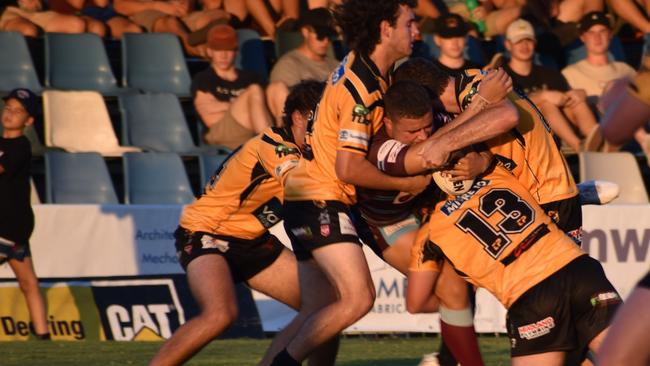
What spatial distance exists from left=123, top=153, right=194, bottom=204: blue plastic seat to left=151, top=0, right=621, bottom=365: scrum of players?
5.07 m

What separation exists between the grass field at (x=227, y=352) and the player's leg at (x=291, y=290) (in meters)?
1.81

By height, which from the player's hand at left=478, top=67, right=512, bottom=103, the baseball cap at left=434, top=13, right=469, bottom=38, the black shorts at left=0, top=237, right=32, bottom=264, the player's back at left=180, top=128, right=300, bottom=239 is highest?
the player's hand at left=478, top=67, right=512, bottom=103

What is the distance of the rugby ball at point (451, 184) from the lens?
6.24 m

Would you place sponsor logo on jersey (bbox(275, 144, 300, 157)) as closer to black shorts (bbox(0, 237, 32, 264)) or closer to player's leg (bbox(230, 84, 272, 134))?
black shorts (bbox(0, 237, 32, 264))

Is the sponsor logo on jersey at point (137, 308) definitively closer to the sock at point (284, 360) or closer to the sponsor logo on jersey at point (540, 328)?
the sock at point (284, 360)

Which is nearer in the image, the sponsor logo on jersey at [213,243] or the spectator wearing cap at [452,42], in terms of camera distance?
the sponsor logo on jersey at [213,243]

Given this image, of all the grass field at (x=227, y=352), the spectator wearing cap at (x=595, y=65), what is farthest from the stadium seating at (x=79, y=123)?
the spectator wearing cap at (x=595, y=65)

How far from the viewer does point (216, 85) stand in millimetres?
13664

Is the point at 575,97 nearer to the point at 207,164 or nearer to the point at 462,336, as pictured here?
the point at 207,164

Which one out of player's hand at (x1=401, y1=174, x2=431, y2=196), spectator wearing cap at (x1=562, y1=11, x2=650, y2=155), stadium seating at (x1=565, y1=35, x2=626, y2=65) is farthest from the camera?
stadium seating at (x1=565, y1=35, x2=626, y2=65)

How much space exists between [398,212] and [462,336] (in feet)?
2.53

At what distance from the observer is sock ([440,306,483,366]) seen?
7.08 metres

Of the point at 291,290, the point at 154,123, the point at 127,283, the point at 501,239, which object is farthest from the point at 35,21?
the point at 501,239

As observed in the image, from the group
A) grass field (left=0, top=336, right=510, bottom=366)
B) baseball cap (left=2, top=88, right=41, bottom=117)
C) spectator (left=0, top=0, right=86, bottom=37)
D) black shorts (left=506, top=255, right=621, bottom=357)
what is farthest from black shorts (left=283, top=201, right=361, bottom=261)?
spectator (left=0, top=0, right=86, bottom=37)
